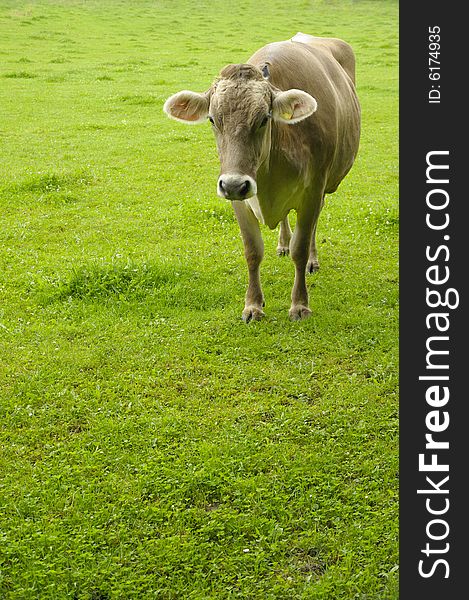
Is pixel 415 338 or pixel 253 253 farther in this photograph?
pixel 253 253

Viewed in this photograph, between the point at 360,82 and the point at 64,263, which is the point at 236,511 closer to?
the point at 64,263

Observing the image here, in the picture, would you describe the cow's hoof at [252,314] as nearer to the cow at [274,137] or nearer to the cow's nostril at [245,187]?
the cow at [274,137]

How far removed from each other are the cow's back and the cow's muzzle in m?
0.85

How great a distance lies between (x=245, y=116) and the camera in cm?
639

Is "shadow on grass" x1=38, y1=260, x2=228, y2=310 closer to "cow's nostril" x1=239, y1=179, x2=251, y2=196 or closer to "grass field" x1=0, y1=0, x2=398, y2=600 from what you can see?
"grass field" x1=0, y1=0, x2=398, y2=600

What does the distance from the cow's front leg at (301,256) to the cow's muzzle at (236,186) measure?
58.4 inches

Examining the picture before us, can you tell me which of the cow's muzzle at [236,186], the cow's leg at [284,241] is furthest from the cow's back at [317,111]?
the cow's muzzle at [236,186]

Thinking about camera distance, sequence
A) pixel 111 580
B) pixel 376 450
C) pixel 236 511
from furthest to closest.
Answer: pixel 376 450 → pixel 236 511 → pixel 111 580

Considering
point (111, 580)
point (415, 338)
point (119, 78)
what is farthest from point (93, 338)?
point (119, 78)

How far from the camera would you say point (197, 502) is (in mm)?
4934

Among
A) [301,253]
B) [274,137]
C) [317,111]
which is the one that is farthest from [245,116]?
[301,253]

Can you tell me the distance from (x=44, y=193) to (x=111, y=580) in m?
8.65

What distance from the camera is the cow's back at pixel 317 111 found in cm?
712

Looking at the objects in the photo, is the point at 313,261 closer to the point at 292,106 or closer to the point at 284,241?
the point at 284,241
